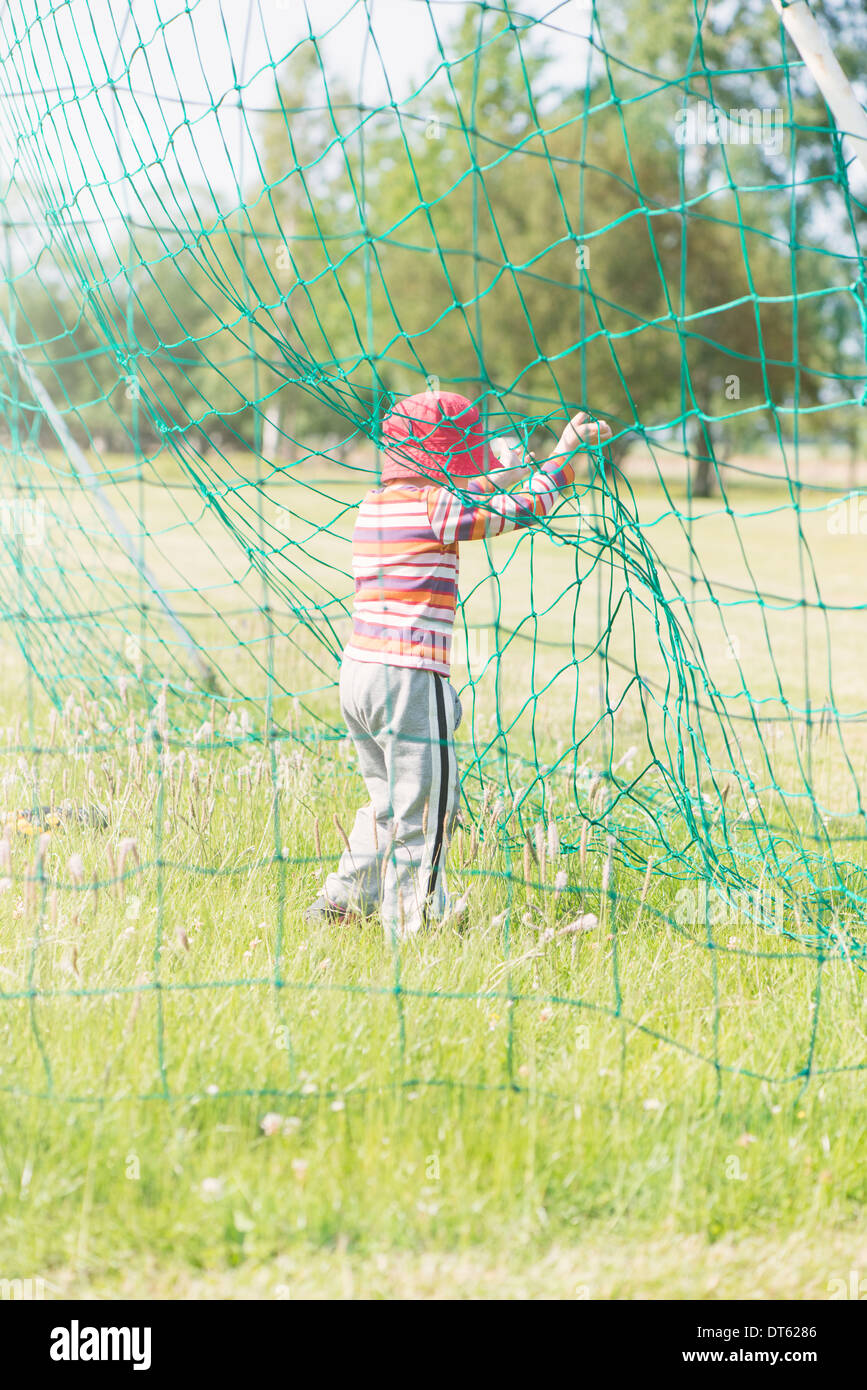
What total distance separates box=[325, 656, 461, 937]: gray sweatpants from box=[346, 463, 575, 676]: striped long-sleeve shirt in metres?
0.06

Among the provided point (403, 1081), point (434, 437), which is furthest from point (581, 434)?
point (403, 1081)

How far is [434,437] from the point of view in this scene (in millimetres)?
2953

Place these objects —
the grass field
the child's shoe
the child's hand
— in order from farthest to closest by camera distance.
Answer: the child's shoe → the child's hand → the grass field

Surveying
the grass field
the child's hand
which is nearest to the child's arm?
the child's hand

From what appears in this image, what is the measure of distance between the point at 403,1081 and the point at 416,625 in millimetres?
1116

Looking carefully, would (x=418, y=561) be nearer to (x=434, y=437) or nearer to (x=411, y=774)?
(x=434, y=437)

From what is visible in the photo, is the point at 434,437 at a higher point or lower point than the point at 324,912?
higher

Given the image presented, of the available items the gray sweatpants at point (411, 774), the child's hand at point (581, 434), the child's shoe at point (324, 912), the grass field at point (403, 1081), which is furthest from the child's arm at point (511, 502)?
the child's shoe at point (324, 912)

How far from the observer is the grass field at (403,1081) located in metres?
1.93

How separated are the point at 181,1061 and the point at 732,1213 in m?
1.04

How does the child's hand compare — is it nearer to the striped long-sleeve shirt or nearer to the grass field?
the striped long-sleeve shirt

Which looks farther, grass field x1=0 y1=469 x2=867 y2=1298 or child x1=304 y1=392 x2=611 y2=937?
child x1=304 y1=392 x2=611 y2=937

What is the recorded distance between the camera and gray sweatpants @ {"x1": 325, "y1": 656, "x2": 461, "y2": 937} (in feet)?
9.40
